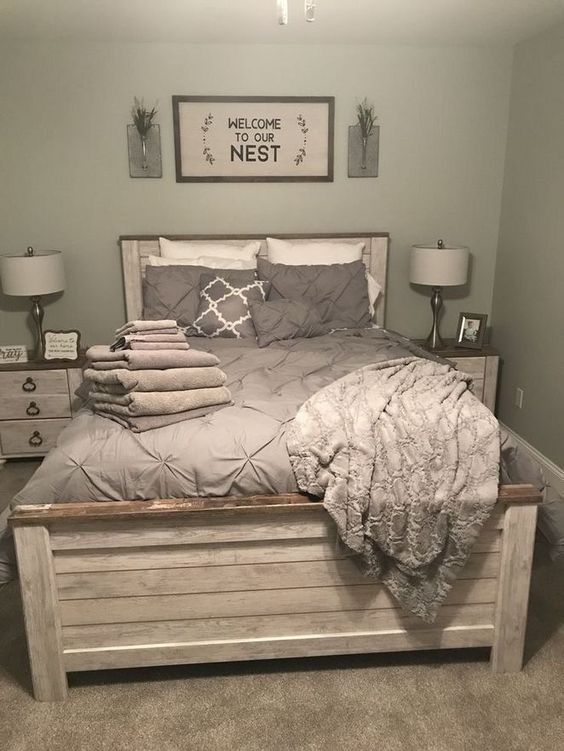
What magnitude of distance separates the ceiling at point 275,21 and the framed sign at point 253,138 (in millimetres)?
331

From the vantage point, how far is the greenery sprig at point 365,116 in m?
3.90

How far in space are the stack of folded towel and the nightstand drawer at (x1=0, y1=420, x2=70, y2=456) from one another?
148 cm

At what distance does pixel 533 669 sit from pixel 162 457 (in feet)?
4.45

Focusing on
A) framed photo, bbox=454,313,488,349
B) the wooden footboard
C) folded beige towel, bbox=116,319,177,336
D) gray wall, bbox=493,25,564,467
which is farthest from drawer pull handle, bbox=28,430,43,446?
gray wall, bbox=493,25,564,467

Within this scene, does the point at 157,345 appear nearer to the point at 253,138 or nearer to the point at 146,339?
the point at 146,339

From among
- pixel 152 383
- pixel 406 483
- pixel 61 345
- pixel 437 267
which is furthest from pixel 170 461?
pixel 437 267

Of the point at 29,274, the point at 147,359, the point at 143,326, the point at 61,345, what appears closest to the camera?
the point at 147,359

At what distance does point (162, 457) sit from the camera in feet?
6.44

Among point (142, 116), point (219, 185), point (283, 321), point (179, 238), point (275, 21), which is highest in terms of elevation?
point (275, 21)

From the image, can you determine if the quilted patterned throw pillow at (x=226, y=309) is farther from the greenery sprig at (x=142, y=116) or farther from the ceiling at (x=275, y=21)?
the ceiling at (x=275, y=21)

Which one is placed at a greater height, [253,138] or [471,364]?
[253,138]

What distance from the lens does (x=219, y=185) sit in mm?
3973

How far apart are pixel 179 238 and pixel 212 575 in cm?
243

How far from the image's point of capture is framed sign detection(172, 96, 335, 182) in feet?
12.6
